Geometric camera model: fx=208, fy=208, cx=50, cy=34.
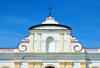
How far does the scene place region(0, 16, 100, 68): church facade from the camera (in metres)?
28.8

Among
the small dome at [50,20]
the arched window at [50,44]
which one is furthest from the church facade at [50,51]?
the small dome at [50,20]

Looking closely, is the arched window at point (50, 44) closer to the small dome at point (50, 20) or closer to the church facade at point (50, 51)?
the church facade at point (50, 51)

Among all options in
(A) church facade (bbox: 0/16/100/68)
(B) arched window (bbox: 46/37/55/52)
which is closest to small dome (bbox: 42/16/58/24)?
(A) church facade (bbox: 0/16/100/68)

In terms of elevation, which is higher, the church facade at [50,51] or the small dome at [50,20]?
the small dome at [50,20]

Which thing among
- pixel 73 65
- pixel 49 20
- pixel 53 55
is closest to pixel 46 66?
pixel 53 55

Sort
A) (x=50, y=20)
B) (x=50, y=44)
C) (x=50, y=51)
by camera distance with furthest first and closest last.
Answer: (x=50, y=20) < (x=50, y=44) < (x=50, y=51)

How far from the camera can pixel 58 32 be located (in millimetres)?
29969

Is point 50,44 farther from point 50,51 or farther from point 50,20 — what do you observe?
point 50,20

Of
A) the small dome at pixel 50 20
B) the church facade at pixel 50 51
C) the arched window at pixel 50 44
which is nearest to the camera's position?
the church facade at pixel 50 51

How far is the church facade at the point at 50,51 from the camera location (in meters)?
28.8

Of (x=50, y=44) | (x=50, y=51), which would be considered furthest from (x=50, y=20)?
(x=50, y=51)

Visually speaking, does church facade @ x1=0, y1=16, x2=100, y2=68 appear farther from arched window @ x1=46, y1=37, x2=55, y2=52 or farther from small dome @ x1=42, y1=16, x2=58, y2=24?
small dome @ x1=42, y1=16, x2=58, y2=24

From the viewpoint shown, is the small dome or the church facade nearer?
the church facade

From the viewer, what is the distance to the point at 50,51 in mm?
29672
